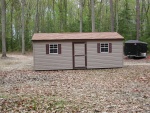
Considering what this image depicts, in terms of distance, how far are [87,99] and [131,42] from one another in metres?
17.1

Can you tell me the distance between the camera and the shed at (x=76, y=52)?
17.2 meters

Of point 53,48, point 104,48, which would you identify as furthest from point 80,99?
point 104,48

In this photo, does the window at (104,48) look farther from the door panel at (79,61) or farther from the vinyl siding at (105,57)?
the door panel at (79,61)

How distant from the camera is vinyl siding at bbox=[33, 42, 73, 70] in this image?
56.6ft

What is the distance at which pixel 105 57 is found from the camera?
1767 centimetres

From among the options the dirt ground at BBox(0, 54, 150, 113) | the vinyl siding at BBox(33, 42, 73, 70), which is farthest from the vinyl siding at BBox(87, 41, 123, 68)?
the dirt ground at BBox(0, 54, 150, 113)

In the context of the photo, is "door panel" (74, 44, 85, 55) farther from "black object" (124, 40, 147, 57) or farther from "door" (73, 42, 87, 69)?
"black object" (124, 40, 147, 57)

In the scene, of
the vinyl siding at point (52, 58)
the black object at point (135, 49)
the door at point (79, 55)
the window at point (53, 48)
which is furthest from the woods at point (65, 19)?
the window at point (53, 48)

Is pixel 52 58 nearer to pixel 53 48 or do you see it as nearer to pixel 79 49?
pixel 53 48

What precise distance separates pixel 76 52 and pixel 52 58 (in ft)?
5.73

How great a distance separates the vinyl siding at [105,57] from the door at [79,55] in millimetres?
295

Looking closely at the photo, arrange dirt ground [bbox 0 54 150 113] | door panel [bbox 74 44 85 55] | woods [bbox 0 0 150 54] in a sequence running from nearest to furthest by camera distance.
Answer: dirt ground [bbox 0 54 150 113]
door panel [bbox 74 44 85 55]
woods [bbox 0 0 150 54]

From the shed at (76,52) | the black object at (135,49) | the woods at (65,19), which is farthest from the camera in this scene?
the woods at (65,19)

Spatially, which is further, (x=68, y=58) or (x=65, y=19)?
(x=65, y=19)
